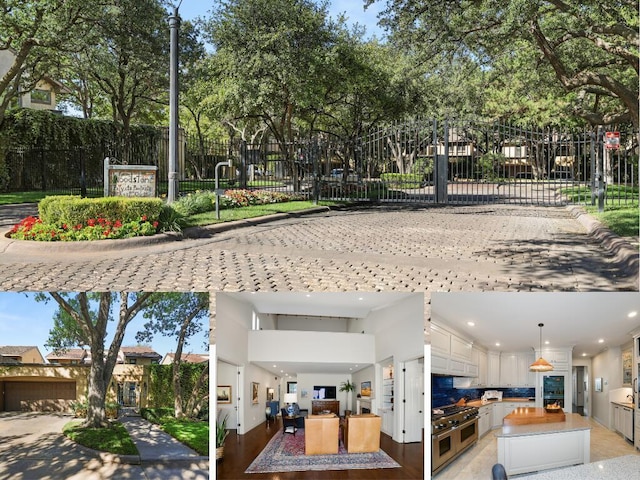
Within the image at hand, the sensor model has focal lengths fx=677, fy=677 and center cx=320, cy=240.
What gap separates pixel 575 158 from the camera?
9336 mm

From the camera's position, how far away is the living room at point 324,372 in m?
6.08

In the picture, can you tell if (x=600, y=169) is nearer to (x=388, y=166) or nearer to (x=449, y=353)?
(x=388, y=166)

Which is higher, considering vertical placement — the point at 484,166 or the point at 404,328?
the point at 484,166

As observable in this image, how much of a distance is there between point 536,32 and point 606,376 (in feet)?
13.1

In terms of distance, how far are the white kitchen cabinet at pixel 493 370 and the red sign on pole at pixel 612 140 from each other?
2.96 metres

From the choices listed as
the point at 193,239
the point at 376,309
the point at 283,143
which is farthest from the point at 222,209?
the point at 376,309

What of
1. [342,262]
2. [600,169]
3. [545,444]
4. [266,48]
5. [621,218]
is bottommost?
[545,444]

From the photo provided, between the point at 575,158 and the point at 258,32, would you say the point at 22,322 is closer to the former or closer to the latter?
the point at 258,32

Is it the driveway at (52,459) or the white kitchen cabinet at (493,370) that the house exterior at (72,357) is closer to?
the driveway at (52,459)

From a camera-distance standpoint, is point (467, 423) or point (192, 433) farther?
point (467, 423)

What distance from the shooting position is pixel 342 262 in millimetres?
6715

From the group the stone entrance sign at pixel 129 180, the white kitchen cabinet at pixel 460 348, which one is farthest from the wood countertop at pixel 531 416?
the stone entrance sign at pixel 129 180

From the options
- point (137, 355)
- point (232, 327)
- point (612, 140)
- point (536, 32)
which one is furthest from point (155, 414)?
point (612, 140)

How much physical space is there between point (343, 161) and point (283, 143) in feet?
4.28
